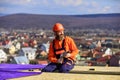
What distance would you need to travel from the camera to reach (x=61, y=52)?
354 centimetres

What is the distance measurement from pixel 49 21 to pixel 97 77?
66.0 ft

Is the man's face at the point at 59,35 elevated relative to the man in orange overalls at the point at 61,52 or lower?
elevated

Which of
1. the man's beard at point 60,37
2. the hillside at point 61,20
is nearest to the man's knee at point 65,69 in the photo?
the man's beard at point 60,37

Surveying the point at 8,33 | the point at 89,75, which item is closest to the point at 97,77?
the point at 89,75

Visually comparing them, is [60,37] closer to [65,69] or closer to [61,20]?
[65,69]

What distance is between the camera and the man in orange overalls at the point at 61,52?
138 inches

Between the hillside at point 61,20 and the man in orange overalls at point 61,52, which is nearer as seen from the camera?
the man in orange overalls at point 61,52

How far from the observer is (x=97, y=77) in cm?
302

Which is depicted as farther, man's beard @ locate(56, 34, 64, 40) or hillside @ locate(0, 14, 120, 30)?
hillside @ locate(0, 14, 120, 30)

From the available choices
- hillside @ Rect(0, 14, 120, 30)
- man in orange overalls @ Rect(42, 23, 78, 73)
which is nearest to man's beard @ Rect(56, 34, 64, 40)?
man in orange overalls @ Rect(42, 23, 78, 73)

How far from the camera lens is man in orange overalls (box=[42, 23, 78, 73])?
3500 mm

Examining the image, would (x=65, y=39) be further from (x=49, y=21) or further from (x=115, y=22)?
(x=49, y=21)

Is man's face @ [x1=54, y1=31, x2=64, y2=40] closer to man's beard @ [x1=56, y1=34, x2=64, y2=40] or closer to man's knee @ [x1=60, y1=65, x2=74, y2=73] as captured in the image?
man's beard @ [x1=56, y1=34, x2=64, y2=40]

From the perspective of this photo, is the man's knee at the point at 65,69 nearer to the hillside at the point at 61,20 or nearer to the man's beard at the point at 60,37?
the man's beard at the point at 60,37
